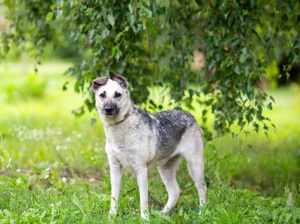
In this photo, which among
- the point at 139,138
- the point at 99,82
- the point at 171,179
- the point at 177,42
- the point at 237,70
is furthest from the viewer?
the point at 177,42

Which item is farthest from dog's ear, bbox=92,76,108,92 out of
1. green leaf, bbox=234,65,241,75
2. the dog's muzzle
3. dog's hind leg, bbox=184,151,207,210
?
green leaf, bbox=234,65,241,75

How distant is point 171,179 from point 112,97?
1417 mm

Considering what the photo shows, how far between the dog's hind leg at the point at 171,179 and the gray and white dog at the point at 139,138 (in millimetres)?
97

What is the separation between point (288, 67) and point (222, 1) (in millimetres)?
1154

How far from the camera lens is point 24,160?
778 centimetres

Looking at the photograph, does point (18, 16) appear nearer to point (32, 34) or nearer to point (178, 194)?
point (32, 34)

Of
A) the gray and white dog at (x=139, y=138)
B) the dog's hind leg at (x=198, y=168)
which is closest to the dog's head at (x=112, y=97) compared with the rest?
the gray and white dog at (x=139, y=138)

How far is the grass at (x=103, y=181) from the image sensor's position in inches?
194

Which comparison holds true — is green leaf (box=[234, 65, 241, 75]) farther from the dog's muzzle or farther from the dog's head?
the dog's muzzle

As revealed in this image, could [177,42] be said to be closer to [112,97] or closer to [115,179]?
[112,97]

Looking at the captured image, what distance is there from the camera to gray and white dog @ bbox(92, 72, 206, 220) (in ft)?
16.4

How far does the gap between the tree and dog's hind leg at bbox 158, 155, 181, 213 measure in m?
0.81

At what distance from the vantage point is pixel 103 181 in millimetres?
6355

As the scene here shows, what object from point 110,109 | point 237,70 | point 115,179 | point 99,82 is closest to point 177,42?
point 237,70
